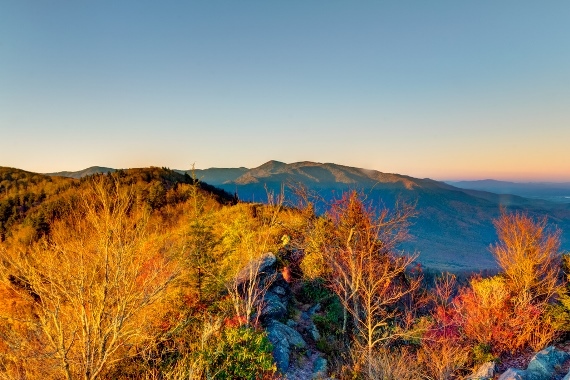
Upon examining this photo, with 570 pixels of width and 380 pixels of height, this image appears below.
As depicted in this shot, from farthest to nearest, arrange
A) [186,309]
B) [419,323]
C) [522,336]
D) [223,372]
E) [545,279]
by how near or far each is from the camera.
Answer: [545,279] → [419,323] → [522,336] → [186,309] → [223,372]

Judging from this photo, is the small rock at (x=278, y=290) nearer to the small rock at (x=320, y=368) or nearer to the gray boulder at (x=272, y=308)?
the gray boulder at (x=272, y=308)

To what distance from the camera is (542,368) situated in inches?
620

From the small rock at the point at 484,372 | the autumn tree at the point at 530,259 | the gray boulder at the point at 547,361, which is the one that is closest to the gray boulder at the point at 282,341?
the small rock at the point at 484,372

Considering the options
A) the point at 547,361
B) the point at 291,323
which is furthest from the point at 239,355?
the point at 547,361

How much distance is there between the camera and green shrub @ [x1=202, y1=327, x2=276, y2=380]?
13.2 meters

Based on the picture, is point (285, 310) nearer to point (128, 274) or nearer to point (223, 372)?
point (223, 372)

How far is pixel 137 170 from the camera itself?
195 ft

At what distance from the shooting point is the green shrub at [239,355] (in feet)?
43.4

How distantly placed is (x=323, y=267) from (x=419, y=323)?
7.30 meters

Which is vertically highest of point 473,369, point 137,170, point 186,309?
point 137,170

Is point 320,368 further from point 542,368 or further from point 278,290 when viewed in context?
point 542,368

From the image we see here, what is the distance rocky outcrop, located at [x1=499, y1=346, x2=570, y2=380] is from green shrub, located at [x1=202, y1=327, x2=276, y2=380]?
10.1m

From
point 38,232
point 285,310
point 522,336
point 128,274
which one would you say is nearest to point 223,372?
point 128,274

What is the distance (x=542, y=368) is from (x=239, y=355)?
13391 mm
